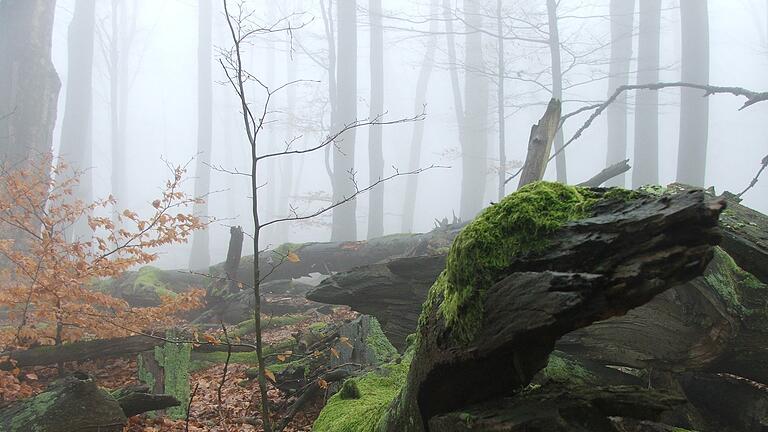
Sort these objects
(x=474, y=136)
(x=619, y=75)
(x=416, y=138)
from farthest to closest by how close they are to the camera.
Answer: (x=416, y=138) < (x=474, y=136) < (x=619, y=75)

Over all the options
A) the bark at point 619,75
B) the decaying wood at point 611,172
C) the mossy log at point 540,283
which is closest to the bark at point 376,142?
the bark at point 619,75

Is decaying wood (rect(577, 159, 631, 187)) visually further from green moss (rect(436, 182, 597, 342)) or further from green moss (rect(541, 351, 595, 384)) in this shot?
green moss (rect(436, 182, 597, 342))

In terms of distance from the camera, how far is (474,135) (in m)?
22.7

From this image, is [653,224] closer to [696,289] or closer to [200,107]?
[696,289]

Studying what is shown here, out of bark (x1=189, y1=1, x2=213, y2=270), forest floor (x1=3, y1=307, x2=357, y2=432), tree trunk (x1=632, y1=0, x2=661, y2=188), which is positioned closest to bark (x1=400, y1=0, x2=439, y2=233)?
bark (x1=189, y1=1, x2=213, y2=270)

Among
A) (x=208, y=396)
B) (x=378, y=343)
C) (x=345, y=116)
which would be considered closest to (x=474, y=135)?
(x=345, y=116)

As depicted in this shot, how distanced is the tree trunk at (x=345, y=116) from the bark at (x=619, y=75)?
394 inches

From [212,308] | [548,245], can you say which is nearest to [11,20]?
[212,308]

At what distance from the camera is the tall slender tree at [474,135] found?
22.1 m

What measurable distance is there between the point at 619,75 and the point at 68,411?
1944 cm

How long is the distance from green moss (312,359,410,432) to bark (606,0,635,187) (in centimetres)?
1628

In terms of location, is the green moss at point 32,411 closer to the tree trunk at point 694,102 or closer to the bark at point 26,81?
the bark at point 26,81

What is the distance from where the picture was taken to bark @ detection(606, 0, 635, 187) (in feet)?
59.6

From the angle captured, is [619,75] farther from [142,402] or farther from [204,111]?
[204,111]
